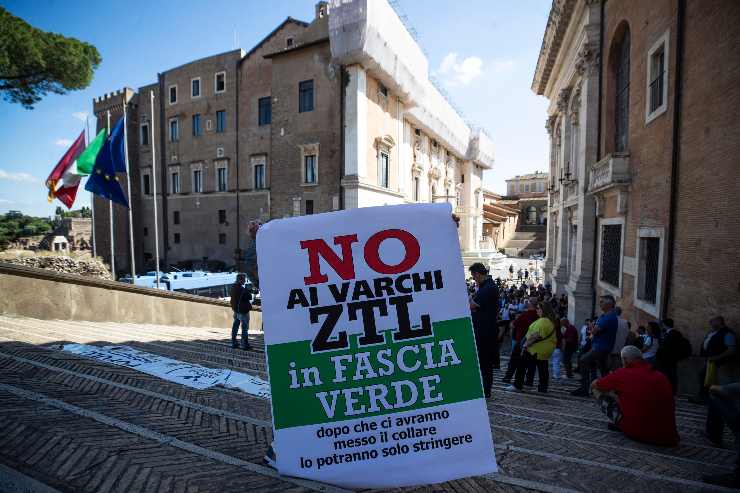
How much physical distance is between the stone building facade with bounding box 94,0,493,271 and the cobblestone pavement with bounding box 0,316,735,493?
18.6 m

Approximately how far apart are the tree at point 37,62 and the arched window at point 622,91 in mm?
25141

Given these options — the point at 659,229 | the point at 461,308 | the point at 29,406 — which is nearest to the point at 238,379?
the point at 29,406

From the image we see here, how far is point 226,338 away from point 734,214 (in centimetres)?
1051

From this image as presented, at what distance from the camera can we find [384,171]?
2650cm

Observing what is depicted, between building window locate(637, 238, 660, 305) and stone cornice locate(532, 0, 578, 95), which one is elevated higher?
stone cornice locate(532, 0, 578, 95)

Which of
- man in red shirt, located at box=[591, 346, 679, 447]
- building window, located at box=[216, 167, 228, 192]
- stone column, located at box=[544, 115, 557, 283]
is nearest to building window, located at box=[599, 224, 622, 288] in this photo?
man in red shirt, located at box=[591, 346, 679, 447]

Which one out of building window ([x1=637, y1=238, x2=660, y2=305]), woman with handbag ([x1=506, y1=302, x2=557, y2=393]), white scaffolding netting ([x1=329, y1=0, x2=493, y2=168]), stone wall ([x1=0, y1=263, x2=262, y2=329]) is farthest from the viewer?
white scaffolding netting ([x1=329, y1=0, x2=493, y2=168])

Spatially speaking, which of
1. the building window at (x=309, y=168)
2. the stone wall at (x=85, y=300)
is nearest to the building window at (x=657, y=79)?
the stone wall at (x=85, y=300)

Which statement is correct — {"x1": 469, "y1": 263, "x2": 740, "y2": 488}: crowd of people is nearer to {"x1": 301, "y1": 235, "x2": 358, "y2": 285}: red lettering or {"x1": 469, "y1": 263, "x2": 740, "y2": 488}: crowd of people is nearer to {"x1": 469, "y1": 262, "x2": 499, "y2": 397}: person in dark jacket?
{"x1": 469, "y1": 262, "x2": 499, "y2": 397}: person in dark jacket

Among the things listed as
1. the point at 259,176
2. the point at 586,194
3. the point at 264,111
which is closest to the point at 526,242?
the point at 259,176

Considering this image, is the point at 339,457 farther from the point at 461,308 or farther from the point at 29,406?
the point at 29,406

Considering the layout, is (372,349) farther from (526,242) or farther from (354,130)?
(526,242)

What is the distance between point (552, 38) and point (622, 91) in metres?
7.20

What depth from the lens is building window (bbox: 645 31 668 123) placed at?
8602 millimetres
